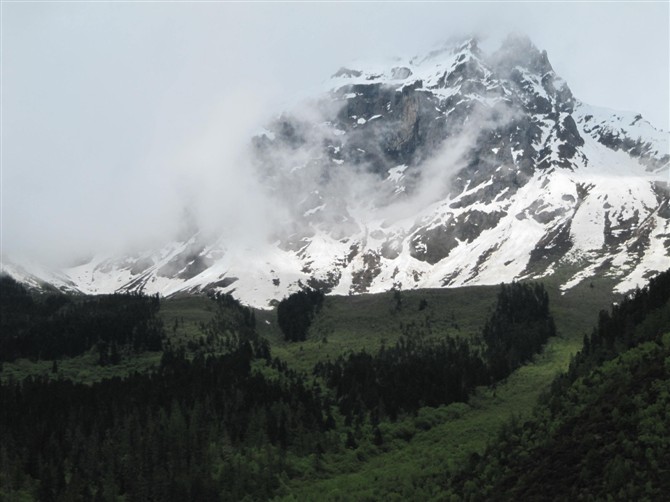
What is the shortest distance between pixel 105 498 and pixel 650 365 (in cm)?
7536

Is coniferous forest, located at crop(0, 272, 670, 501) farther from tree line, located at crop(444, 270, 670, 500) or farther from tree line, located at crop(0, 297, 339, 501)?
tree line, located at crop(0, 297, 339, 501)

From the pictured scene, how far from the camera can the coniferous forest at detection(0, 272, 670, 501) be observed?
76438 millimetres

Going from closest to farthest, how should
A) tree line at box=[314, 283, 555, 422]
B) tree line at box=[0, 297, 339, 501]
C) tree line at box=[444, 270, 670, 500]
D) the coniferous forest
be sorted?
1. tree line at box=[444, 270, 670, 500]
2. the coniferous forest
3. tree line at box=[0, 297, 339, 501]
4. tree line at box=[314, 283, 555, 422]

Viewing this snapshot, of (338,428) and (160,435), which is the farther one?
(338,428)

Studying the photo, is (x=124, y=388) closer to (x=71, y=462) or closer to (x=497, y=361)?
(x=71, y=462)

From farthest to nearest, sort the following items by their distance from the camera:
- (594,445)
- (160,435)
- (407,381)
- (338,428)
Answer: (407,381)
(338,428)
(160,435)
(594,445)

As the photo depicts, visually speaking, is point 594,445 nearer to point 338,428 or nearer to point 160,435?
point 160,435

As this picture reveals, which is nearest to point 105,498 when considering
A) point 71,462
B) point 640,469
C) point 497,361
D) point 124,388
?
point 71,462

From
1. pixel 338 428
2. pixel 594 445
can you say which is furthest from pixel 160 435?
pixel 594 445

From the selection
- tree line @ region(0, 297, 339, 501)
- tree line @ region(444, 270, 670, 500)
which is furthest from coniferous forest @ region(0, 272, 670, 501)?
tree line @ region(0, 297, 339, 501)

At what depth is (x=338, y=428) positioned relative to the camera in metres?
157

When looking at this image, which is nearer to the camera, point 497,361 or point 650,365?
point 650,365

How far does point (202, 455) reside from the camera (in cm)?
13412

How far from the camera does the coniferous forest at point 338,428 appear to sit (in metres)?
76.4
